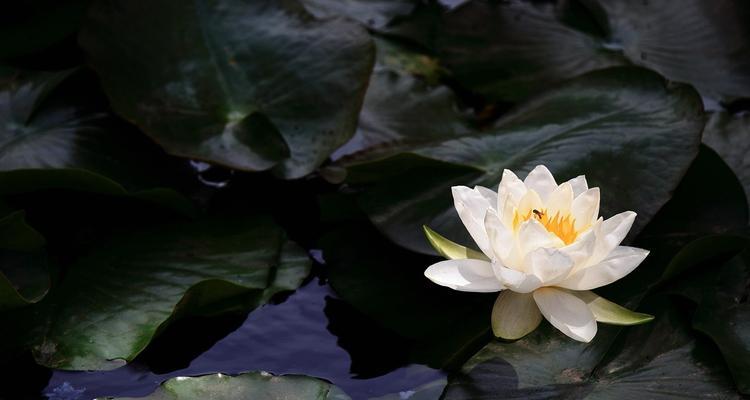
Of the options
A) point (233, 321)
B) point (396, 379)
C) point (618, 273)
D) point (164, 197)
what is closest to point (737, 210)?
point (618, 273)

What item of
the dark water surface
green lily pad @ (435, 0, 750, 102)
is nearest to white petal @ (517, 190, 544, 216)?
the dark water surface

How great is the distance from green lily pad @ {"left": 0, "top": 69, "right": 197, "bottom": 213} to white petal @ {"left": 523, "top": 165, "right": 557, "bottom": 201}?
2.39ft

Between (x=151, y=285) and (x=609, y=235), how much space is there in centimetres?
79

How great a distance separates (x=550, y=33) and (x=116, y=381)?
1.39 meters

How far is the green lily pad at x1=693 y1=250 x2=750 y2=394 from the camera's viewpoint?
146 cm

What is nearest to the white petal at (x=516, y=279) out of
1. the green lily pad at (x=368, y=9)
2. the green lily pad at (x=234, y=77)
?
the green lily pad at (x=234, y=77)

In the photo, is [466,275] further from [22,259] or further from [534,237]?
[22,259]

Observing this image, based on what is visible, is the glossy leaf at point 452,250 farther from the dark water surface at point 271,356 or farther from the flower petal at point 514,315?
the dark water surface at point 271,356

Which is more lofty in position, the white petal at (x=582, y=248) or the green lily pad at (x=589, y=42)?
the white petal at (x=582, y=248)

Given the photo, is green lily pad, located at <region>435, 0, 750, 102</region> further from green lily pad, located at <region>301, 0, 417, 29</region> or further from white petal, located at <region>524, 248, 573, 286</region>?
white petal, located at <region>524, 248, 573, 286</region>

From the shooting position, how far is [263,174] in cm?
212

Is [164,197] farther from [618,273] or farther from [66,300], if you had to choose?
[618,273]

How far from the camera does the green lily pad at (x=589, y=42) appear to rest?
2303 mm

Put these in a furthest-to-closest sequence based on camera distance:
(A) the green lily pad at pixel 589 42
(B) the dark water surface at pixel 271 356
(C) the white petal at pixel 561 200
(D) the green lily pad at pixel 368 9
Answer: (D) the green lily pad at pixel 368 9 < (A) the green lily pad at pixel 589 42 < (B) the dark water surface at pixel 271 356 < (C) the white petal at pixel 561 200
